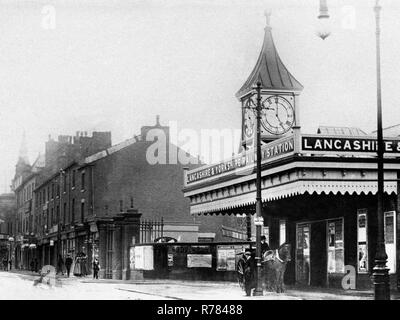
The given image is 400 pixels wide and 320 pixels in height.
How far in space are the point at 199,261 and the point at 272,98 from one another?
852 centimetres

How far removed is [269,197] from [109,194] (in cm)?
2642

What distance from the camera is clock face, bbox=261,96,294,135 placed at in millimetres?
29484

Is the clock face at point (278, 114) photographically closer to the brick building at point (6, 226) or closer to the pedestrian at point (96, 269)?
the pedestrian at point (96, 269)

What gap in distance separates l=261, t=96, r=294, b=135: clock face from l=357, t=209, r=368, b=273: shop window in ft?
18.2

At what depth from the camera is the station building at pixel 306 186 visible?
22.5 metres

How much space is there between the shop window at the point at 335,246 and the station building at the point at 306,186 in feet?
0.11

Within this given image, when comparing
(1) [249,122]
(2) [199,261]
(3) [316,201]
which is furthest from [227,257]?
(3) [316,201]

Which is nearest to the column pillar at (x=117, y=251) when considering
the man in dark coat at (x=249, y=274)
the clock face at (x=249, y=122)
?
the clock face at (x=249, y=122)

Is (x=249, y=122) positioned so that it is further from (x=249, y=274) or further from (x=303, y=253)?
(x=249, y=274)

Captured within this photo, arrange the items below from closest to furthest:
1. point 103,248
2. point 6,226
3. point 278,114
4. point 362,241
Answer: point 362,241
point 278,114
point 103,248
point 6,226

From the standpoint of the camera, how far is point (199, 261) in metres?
33.9

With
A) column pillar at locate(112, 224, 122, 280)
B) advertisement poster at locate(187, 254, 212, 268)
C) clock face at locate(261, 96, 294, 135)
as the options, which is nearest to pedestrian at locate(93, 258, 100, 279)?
column pillar at locate(112, 224, 122, 280)
